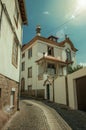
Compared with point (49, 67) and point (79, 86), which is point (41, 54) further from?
point (79, 86)

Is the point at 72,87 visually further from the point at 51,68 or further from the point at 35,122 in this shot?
the point at 51,68

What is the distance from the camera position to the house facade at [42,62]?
2263 cm

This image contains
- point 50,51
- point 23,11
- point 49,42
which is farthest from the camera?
point 50,51

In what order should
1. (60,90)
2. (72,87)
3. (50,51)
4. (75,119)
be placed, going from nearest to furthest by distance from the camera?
(75,119) → (72,87) → (60,90) → (50,51)

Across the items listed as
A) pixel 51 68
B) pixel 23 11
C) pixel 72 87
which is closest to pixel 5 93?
pixel 72 87

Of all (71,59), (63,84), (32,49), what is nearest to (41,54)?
(32,49)

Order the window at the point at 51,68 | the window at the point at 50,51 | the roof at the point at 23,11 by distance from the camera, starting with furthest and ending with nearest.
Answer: the window at the point at 50,51
the window at the point at 51,68
the roof at the point at 23,11

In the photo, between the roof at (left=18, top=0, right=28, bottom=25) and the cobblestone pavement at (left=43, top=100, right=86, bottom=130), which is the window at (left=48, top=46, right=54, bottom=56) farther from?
the cobblestone pavement at (left=43, top=100, right=86, bottom=130)

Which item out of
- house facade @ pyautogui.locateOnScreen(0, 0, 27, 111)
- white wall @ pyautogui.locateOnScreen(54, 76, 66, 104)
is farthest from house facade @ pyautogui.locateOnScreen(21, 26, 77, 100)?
house facade @ pyautogui.locateOnScreen(0, 0, 27, 111)

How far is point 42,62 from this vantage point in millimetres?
23688

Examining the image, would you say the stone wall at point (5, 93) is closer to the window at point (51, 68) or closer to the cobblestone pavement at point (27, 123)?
the cobblestone pavement at point (27, 123)

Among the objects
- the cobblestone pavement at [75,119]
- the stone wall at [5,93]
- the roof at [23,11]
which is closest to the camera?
the stone wall at [5,93]

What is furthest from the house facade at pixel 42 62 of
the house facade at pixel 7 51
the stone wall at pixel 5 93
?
the stone wall at pixel 5 93

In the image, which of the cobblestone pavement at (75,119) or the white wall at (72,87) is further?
the white wall at (72,87)
